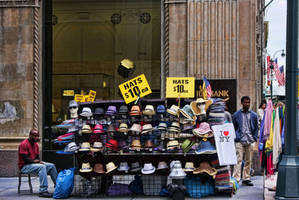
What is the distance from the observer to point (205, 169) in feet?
30.4

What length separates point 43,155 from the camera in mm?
13062

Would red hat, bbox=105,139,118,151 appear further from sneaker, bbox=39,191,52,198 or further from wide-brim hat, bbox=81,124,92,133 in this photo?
sneaker, bbox=39,191,52,198

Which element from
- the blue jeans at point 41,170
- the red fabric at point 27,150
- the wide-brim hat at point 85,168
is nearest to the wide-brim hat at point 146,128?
the wide-brim hat at point 85,168

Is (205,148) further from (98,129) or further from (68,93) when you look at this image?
(68,93)

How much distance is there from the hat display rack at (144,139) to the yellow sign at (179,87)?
220 mm

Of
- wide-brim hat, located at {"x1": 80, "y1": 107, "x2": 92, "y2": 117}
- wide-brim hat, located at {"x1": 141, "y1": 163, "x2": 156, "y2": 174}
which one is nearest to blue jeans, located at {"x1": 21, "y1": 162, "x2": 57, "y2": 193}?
wide-brim hat, located at {"x1": 80, "y1": 107, "x2": 92, "y2": 117}

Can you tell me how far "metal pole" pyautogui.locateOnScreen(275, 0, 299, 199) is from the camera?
830cm

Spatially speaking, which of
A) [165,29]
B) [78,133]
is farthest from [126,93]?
[165,29]

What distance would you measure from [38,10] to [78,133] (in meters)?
4.75

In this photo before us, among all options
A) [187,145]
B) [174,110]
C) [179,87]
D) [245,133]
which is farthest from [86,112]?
[245,133]

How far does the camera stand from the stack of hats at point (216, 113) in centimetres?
941

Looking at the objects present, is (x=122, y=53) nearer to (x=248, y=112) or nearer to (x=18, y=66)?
(x=18, y=66)

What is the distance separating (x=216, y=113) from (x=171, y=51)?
144 inches

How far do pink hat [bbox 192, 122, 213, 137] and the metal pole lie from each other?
1.45 meters
